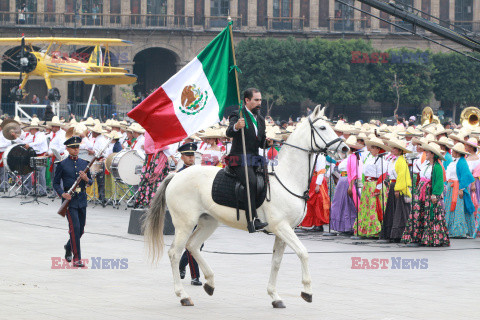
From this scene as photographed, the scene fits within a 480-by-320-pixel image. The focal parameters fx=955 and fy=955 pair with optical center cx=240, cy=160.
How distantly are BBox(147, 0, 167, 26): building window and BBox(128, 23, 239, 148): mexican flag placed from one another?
191 ft

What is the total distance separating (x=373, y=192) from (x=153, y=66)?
55529 millimetres

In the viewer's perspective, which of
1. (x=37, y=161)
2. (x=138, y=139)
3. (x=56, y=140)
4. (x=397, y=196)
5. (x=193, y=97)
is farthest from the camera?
(x=56, y=140)

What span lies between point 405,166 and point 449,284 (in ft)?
14.5

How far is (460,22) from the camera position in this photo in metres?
71.9

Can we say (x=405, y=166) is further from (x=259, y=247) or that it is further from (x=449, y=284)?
(x=449, y=284)

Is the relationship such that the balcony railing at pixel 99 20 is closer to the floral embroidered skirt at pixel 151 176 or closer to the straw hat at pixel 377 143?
the floral embroidered skirt at pixel 151 176

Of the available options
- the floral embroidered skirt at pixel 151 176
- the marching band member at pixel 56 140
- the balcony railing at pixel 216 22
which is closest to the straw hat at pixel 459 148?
the floral embroidered skirt at pixel 151 176

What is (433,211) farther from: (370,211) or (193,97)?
(193,97)

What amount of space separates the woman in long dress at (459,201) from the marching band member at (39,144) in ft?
37.4

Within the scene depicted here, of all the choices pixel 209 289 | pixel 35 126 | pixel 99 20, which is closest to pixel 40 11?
pixel 99 20

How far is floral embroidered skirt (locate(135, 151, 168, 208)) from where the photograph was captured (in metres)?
19.6

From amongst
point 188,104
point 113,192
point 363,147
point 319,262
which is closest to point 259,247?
point 319,262

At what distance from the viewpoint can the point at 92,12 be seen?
221 ft

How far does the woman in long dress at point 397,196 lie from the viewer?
53.0 ft
